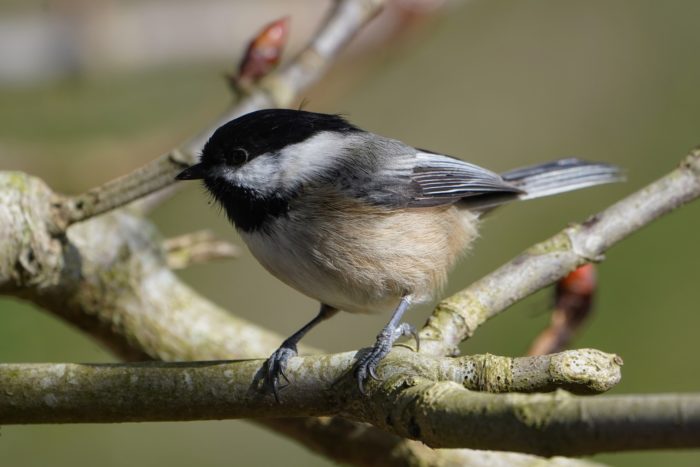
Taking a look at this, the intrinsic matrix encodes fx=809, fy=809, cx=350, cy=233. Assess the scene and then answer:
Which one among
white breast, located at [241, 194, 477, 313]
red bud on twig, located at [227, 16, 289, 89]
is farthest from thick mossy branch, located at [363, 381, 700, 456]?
red bud on twig, located at [227, 16, 289, 89]

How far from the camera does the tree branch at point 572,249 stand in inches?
87.1

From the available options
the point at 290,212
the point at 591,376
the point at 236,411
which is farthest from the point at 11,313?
the point at 591,376

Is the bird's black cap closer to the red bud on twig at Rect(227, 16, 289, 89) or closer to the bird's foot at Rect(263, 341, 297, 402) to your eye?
the red bud on twig at Rect(227, 16, 289, 89)

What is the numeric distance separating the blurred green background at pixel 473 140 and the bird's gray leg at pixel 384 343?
61 centimetres

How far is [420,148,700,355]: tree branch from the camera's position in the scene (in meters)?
2.21

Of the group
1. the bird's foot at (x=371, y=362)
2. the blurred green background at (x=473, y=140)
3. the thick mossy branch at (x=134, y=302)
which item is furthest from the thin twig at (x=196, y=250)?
the bird's foot at (x=371, y=362)

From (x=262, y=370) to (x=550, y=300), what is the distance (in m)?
1.25

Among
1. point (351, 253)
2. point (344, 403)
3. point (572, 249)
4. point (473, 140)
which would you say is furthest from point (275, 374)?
point (473, 140)

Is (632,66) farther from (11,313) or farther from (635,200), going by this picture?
(11,313)

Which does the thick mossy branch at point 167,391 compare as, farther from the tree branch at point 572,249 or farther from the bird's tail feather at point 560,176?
the bird's tail feather at point 560,176

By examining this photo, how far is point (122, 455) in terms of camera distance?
4059 mm

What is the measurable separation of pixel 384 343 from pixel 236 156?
738 mm

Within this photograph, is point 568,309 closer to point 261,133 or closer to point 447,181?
point 447,181

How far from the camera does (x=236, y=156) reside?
7.86 feet
